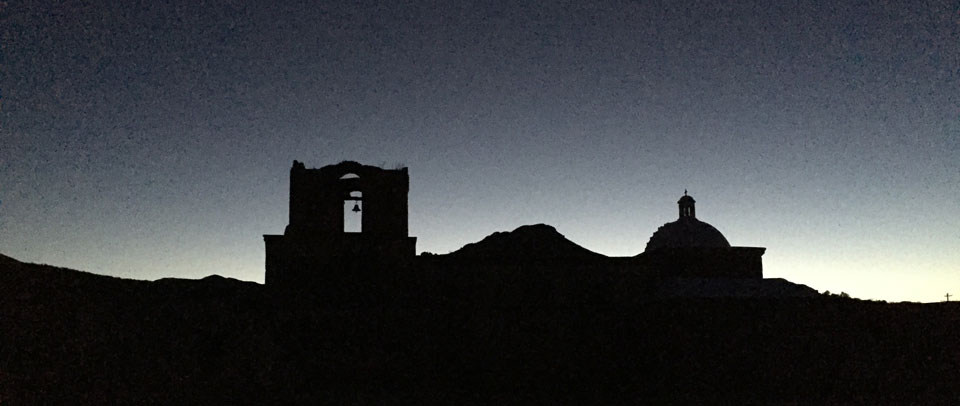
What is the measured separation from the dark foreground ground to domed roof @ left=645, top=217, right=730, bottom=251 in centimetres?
1842

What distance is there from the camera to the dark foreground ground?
38.8 feet

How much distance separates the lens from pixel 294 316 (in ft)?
44.9

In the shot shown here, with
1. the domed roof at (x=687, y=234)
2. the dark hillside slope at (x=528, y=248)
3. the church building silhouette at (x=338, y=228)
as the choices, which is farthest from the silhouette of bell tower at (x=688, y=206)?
the church building silhouette at (x=338, y=228)

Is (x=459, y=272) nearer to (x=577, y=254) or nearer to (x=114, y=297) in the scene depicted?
(x=577, y=254)

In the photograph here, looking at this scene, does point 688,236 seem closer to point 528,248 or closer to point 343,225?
point 528,248

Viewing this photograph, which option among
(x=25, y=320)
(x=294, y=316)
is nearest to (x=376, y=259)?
(x=294, y=316)

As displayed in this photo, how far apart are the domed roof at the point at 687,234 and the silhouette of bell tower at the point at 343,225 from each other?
1743 centimetres

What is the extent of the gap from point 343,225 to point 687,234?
781 inches

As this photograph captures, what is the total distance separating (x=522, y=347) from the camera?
13992mm

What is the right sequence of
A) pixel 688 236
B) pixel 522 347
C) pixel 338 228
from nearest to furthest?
pixel 522 347 → pixel 338 228 → pixel 688 236

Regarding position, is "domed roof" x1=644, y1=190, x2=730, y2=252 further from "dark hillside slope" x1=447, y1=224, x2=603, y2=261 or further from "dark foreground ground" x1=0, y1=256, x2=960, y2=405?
"dark foreground ground" x1=0, y1=256, x2=960, y2=405

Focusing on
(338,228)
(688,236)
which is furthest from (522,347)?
(688,236)

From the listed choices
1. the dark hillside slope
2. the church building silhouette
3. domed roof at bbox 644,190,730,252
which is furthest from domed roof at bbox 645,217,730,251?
the church building silhouette

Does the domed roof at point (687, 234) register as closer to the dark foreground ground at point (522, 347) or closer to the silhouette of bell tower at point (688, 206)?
the silhouette of bell tower at point (688, 206)
